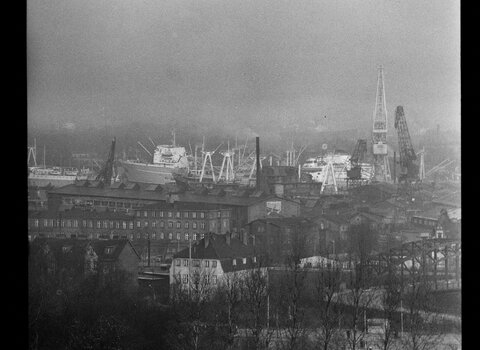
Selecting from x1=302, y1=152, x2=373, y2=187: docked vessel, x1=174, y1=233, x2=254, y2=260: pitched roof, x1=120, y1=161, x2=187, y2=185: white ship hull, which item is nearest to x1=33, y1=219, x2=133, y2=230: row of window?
x1=120, y1=161, x2=187, y2=185: white ship hull

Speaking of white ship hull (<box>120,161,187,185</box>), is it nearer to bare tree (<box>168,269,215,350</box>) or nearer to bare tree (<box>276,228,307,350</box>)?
bare tree (<box>168,269,215,350</box>)

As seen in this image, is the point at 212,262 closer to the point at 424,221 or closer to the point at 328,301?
the point at 328,301

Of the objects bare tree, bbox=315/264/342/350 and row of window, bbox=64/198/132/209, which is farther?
row of window, bbox=64/198/132/209

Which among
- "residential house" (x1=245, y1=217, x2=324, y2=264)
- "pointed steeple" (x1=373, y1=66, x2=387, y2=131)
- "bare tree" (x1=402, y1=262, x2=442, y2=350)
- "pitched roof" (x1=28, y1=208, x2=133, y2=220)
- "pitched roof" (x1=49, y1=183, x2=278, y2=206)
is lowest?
"bare tree" (x1=402, y1=262, x2=442, y2=350)

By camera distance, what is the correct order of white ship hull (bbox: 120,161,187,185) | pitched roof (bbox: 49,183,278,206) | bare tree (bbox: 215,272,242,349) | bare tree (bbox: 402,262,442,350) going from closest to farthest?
bare tree (bbox: 402,262,442,350), bare tree (bbox: 215,272,242,349), white ship hull (bbox: 120,161,187,185), pitched roof (bbox: 49,183,278,206)

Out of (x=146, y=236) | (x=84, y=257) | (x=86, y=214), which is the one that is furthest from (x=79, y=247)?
(x=146, y=236)
